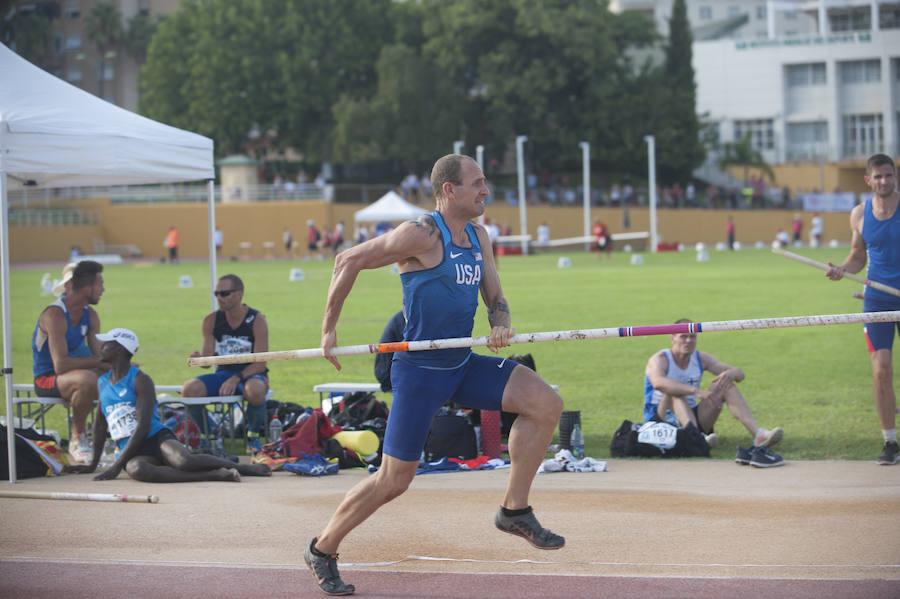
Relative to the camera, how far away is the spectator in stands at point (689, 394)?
9742mm

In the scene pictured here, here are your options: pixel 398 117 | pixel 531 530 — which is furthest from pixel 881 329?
pixel 398 117

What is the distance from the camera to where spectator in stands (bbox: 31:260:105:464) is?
970 cm

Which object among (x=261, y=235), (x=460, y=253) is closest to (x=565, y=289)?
(x=460, y=253)

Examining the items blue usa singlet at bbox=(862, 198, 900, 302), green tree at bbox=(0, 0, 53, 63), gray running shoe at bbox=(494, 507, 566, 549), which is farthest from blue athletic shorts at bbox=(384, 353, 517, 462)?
green tree at bbox=(0, 0, 53, 63)

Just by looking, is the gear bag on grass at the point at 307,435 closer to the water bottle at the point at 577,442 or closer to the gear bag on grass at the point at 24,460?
the gear bag on grass at the point at 24,460

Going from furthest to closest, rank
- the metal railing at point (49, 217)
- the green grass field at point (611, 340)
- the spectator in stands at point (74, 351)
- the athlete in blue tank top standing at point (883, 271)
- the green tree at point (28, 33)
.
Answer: the green tree at point (28, 33) → the metal railing at point (49, 217) → the green grass field at point (611, 340) → the spectator in stands at point (74, 351) → the athlete in blue tank top standing at point (883, 271)

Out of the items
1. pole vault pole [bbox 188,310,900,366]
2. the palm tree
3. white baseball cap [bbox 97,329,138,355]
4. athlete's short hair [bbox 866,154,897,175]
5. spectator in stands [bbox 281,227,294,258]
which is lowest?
white baseball cap [bbox 97,329,138,355]

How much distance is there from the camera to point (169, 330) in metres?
21.0

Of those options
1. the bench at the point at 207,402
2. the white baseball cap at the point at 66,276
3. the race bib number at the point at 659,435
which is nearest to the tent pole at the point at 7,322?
the white baseball cap at the point at 66,276

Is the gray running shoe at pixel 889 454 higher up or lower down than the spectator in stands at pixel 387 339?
lower down

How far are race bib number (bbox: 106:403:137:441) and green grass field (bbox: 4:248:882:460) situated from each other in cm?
381

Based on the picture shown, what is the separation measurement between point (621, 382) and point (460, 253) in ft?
28.4

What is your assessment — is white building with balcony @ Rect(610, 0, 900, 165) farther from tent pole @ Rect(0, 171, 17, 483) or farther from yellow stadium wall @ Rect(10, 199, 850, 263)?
tent pole @ Rect(0, 171, 17, 483)

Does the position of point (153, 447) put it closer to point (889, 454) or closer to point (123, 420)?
point (123, 420)
